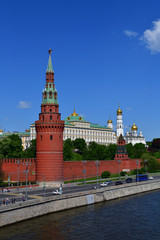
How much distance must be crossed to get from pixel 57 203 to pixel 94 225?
1068 centimetres

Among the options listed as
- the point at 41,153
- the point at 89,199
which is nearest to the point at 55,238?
the point at 89,199

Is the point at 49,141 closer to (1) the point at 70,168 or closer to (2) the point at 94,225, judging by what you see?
(1) the point at 70,168

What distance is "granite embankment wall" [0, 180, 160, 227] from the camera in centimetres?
4374

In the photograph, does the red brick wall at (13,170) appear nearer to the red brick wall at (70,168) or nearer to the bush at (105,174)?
the red brick wall at (70,168)

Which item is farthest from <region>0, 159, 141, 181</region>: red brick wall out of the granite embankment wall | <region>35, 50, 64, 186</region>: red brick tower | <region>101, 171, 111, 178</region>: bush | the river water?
the river water

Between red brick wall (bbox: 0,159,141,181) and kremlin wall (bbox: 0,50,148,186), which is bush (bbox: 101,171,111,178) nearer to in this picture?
red brick wall (bbox: 0,159,141,181)

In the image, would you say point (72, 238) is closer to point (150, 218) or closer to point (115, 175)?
point (150, 218)

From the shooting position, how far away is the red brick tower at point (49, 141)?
248ft

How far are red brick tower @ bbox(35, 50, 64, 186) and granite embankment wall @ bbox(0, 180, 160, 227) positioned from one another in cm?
1415

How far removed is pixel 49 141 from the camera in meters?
75.9

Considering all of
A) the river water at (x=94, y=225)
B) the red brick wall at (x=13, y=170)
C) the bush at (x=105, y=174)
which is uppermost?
the red brick wall at (x=13, y=170)

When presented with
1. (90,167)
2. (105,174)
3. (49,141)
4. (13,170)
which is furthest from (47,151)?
(105,174)

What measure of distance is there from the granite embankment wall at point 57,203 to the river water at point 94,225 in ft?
3.14

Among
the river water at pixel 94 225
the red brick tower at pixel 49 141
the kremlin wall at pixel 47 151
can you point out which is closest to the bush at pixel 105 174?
the kremlin wall at pixel 47 151
